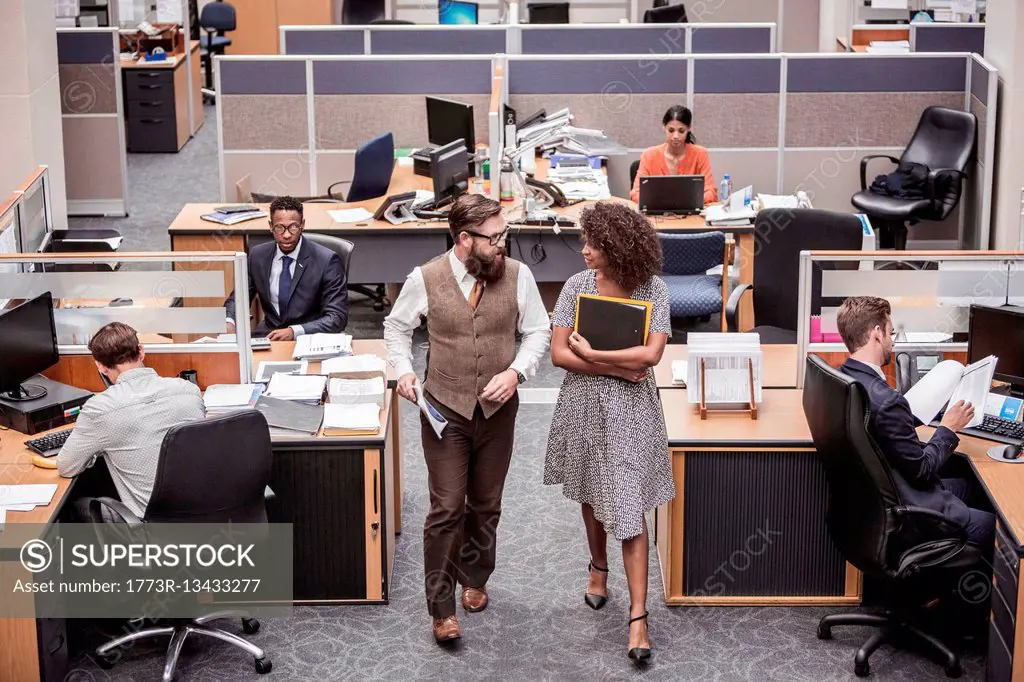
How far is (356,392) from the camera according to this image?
434 centimetres

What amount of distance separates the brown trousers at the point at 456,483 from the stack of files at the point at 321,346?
943 mm

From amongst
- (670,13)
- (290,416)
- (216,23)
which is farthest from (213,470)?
(216,23)

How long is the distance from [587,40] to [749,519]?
5455mm

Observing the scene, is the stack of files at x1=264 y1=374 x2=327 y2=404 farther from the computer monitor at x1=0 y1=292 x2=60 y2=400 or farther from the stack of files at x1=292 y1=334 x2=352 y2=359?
the computer monitor at x1=0 y1=292 x2=60 y2=400

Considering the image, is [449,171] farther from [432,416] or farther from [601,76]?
Answer: [432,416]

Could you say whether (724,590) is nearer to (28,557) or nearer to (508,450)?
(508,450)

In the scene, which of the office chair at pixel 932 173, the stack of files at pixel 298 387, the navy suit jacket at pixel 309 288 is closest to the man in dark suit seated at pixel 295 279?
the navy suit jacket at pixel 309 288

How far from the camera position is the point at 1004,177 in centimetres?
772

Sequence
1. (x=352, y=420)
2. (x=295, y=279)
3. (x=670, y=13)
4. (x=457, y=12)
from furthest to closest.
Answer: (x=670, y=13) → (x=457, y=12) → (x=295, y=279) → (x=352, y=420)

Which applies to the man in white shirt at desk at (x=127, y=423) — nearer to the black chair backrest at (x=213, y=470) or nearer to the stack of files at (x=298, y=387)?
the black chair backrest at (x=213, y=470)

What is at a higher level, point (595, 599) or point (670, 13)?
point (670, 13)

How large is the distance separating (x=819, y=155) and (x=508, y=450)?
15.7 ft

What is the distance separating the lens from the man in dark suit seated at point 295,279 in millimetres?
5266

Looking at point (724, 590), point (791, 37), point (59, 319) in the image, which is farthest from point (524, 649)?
point (791, 37)
